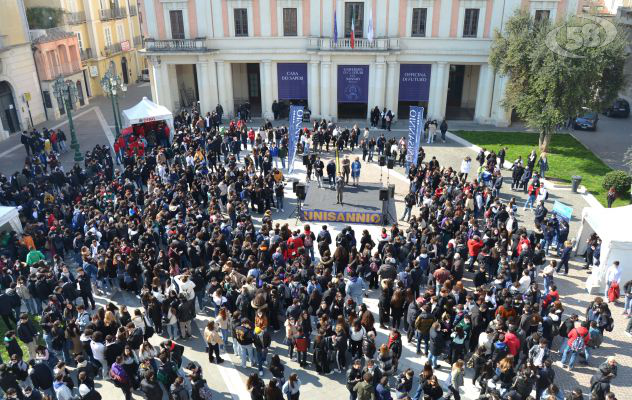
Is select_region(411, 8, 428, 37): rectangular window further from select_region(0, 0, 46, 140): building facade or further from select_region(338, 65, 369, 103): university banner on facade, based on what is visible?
select_region(0, 0, 46, 140): building facade

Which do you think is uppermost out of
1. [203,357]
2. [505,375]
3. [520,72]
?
[520,72]

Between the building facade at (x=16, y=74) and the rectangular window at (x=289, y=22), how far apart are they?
56.5 ft

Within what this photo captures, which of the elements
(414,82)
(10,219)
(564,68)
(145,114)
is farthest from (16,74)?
(564,68)

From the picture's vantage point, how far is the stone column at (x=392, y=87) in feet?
109

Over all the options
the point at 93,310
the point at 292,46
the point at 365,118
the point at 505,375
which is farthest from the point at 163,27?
the point at 505,375

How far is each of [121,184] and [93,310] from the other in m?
6.96

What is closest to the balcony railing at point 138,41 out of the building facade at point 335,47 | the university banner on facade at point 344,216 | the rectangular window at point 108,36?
the rectangular window at point 108,36

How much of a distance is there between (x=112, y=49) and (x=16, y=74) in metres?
14.8

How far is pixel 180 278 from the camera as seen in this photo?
1355 cm

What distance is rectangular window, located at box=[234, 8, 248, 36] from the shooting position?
1313 inches

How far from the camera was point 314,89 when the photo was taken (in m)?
34.4

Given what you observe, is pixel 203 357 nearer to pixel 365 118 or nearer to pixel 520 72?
pixel 520 72

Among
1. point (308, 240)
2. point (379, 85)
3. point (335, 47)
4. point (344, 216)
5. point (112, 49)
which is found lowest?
point (344, 216)

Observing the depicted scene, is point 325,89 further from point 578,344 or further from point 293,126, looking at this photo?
point 578,344
